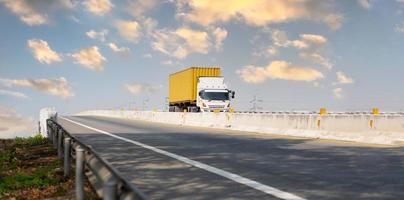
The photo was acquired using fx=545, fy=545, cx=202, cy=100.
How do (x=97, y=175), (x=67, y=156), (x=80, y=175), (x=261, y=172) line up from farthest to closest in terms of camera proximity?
(x=67, y=156), (x=261, y=172), (x=80, y=175), (x=97, y=175)

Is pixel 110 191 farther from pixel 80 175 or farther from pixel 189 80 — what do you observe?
pixel 189 80

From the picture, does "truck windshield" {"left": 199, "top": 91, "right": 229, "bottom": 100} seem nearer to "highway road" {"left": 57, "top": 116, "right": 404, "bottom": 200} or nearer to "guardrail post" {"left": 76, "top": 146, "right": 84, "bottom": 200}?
"highway road" {"left": 57, "top": 116, "right": 404, "bottom": 200}

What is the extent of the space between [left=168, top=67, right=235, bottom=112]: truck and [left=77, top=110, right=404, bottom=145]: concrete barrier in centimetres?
1127

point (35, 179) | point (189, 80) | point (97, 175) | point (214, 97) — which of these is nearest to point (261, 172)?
point (97, 175)

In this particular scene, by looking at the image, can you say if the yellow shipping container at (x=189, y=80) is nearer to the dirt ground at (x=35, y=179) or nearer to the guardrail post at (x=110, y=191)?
the dirt ground at (x=35, y=179)

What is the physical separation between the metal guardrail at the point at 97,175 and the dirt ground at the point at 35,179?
0.41 metres

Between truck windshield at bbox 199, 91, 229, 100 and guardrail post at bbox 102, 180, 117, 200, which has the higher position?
truck windshield at bbox 199, 91, 229, 100

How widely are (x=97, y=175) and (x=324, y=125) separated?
15.8 m

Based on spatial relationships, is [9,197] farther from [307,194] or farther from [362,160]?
[362,160]

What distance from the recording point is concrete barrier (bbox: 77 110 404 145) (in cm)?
1806

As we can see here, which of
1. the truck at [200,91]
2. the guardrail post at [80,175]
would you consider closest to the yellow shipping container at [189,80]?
the truck at [200,91]

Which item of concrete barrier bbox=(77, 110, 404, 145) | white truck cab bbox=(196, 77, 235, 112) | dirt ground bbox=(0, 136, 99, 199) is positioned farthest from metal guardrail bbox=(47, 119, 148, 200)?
white truck cab bbox=(196, 77, 235, 112)

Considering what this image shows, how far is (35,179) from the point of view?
10.8 meters

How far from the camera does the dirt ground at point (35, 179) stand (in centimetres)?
916
